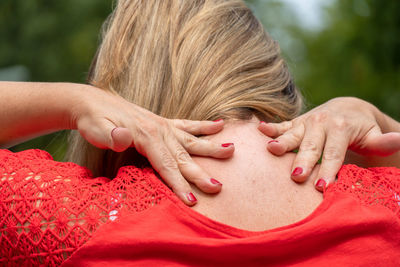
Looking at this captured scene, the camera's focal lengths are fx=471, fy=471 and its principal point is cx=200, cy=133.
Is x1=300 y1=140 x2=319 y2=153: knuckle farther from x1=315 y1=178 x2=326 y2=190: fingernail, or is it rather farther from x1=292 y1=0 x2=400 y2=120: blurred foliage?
x1=292 y1=0 x2=400 y2=120: blurred foliage

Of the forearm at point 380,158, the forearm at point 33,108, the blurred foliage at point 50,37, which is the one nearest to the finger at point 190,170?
the forearm at point 33,108

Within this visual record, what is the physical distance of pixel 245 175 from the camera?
1.08 meters

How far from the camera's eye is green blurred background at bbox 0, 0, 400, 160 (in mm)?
4289

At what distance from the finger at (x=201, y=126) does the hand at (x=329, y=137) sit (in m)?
0.12

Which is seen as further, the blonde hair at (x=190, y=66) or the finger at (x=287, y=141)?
the blonde hair at (x=190, y=66)

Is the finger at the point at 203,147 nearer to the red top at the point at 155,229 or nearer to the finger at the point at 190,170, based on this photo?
the finger at the point at 190,170

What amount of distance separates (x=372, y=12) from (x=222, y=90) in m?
4.05

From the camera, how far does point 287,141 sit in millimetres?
1181

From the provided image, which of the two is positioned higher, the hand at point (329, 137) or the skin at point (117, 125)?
the hand at point (329, 137)

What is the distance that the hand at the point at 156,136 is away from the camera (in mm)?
1070

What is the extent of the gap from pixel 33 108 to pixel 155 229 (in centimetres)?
60

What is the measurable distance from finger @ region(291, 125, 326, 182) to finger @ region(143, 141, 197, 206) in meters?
0.25

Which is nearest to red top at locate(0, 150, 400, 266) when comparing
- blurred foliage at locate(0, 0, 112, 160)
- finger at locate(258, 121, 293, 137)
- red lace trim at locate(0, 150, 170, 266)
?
red lace trim at locate(0, 150, 170, 266)

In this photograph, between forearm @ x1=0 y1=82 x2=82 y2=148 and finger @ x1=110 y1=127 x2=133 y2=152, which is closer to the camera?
finger @ x1=110 y1=127 x2=133 y2=152
